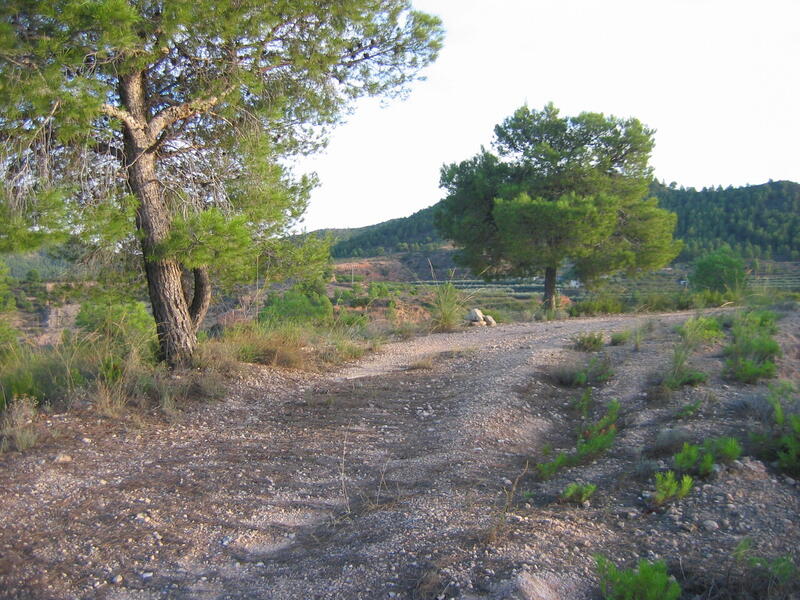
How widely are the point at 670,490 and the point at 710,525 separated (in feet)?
0.91

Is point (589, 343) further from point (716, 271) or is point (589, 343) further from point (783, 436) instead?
point (716, 271)

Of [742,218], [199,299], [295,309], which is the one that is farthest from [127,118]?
[742,218]

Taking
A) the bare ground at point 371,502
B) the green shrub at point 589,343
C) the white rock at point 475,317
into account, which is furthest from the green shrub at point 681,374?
the white rock at point 475,317

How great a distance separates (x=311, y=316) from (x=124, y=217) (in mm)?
5477

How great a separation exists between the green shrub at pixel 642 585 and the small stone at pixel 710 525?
75cm

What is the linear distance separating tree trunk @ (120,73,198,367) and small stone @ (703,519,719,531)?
504 cm

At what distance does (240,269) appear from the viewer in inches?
311

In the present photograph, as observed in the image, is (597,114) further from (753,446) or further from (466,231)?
(753,446)

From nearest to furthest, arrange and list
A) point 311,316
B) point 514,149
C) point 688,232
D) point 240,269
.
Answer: point 240,269 → point 311,316 → point 514,149 → point 688,232

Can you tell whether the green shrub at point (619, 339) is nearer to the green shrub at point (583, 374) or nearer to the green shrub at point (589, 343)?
the green shrub at point (589, 343)

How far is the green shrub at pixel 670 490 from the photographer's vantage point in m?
3.33

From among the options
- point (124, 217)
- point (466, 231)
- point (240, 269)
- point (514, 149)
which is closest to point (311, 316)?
point (240, 269)

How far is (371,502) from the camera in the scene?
3688 millimetres

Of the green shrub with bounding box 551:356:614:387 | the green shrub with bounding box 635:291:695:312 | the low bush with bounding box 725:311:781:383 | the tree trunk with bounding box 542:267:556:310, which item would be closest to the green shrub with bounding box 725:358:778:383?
the low bush with bounding box 725:311:781:383
